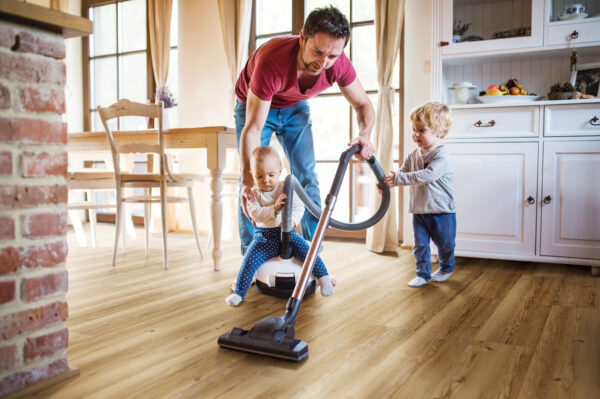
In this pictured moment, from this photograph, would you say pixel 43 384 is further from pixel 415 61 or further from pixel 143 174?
pixel 415 61

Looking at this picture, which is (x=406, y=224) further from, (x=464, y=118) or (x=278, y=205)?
(x=278, y=205)

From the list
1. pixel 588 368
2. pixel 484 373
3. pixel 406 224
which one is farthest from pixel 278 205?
pixel 406 224

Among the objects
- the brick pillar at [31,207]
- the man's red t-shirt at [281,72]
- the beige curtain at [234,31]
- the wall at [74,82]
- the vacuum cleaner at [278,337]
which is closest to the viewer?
the brick pillar at [31,207]

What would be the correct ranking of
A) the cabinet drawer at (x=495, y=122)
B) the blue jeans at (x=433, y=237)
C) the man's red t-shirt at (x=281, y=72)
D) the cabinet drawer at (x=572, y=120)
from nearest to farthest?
the man's red t-shirt at (x=281, y=72) → the blue jeans at (x=433, y=237) → the cabinet drawer at (x=572, y=120) → the cabinet drawer at (x=495, y=122)

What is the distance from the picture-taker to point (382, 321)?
1.66 m

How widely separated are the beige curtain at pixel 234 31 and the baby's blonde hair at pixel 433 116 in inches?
77.0

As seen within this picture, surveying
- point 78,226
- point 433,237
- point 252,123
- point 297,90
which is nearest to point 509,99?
point 433,237

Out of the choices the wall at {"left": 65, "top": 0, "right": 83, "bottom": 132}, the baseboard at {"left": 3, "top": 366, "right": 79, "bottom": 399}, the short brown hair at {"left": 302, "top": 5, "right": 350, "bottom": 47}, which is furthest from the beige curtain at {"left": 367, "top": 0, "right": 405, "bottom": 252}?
the wall at {"left": 65, "top": 0, "right": 83, "bottom": 132}

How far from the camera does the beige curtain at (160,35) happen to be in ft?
14.1

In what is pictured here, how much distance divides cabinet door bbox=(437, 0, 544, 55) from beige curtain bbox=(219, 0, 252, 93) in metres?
1.62

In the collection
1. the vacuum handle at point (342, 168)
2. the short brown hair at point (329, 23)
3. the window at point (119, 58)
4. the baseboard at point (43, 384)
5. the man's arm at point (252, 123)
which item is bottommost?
the baseboard at point (43, 384)

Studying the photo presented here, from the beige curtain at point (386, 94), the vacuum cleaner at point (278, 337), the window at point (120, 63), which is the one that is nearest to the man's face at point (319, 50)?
the vacuum cleaner at point (278, 337)

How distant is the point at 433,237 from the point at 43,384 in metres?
1.69

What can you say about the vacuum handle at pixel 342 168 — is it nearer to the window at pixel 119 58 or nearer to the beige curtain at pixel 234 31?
the beige curtain at pixel 234 31
